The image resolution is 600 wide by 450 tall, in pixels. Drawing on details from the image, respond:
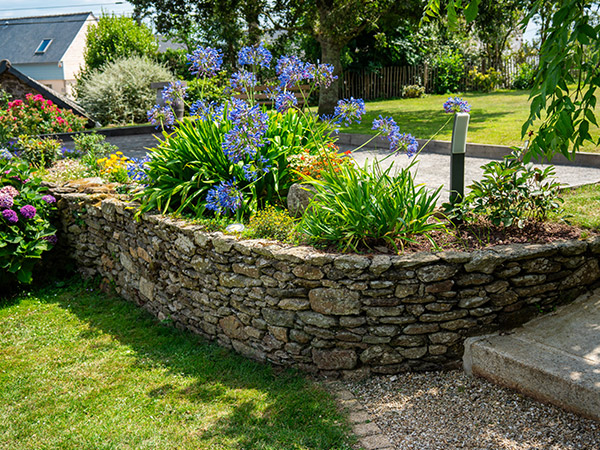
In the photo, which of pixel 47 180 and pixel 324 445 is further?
pixel 47 180

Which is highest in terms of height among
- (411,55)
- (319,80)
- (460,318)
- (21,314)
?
(411,55)

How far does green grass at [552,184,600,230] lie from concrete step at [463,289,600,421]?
1.98 feet

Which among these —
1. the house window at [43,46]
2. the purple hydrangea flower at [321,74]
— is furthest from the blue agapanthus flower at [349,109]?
the house window at [43,46]

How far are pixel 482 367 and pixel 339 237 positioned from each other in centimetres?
145

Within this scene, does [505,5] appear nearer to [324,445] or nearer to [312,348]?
[312,348]

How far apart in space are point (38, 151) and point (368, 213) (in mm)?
6516

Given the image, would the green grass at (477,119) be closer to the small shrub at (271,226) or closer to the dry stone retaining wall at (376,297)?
the dry stone retaining wall at (376,297)

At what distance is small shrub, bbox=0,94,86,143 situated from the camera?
1084 cm

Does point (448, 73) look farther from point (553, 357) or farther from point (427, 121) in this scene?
point (553, 357)

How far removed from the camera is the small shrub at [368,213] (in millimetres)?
4426

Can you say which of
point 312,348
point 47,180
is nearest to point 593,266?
point 312,348

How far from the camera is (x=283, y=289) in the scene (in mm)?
4461

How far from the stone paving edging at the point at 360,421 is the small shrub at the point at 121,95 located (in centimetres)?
1686

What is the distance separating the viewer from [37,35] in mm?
44281
